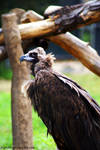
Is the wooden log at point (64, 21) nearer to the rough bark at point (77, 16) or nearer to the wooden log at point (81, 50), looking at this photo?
the rough bark at point (77, 16)

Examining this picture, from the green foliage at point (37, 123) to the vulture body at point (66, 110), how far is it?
1.30 ft

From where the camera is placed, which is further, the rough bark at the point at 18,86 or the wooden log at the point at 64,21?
the rough bark at the point at 18,86

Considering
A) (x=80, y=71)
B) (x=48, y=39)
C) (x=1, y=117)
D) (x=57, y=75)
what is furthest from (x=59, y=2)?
(x=57, y=75)

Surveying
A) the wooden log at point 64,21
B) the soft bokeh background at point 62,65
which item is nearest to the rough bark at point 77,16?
the wooden log at point 64,21

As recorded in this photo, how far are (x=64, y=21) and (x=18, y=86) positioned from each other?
42.7 inches

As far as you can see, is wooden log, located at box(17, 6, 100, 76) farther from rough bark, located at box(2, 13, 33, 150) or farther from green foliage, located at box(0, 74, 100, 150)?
green foliage, located at box(0, 74, 100, 150)

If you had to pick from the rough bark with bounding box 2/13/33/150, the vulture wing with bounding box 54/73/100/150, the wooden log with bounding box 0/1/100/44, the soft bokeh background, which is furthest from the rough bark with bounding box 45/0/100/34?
the soft bokeh background

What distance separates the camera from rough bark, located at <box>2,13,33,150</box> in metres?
5.54

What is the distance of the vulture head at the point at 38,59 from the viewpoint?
4.79 m

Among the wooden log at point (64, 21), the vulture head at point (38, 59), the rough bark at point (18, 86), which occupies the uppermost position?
the wooden log at point (64, 21)

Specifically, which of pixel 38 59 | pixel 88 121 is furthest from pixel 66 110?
pixel 38 59

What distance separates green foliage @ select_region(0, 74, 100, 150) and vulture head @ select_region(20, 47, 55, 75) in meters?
0.85

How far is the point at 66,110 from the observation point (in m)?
4.30

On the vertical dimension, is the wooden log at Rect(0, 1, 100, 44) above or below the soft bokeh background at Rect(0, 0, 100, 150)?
above
